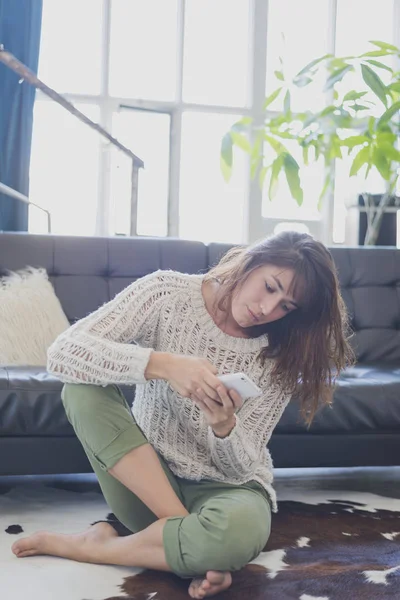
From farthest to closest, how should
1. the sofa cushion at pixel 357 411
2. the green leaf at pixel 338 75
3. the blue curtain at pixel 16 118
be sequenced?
Answer: the blue curtain at pixel 16 118, the green leaf at pixel 338 75, the sofa cushion at pixel 357 411

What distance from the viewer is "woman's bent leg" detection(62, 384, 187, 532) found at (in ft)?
4.73

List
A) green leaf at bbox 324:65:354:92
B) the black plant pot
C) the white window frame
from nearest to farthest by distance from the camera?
green leaf at bbox 324:65:354:92 < the black plant pot < the white window frame

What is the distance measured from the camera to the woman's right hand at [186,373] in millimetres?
1340

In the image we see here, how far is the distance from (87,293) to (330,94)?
13.5 feet

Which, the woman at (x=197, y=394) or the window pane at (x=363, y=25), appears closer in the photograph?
the woman at (x=197, y=394)

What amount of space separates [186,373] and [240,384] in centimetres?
11

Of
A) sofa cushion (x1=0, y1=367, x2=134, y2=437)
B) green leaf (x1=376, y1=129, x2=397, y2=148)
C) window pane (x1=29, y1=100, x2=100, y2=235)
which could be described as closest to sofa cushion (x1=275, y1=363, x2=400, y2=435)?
sofa cushion (x1=0, y1=367, x2=134, y2=437)

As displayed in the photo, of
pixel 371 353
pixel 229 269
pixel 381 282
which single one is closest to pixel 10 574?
pixel 229 269

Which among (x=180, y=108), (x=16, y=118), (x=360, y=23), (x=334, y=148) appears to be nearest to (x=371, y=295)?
(x=334, y=148)

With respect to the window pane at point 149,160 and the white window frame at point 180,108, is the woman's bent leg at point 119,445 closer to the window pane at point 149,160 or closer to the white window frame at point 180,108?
the white window frame at point 180,108

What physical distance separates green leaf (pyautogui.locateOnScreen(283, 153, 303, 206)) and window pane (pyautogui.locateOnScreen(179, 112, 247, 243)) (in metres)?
2.48

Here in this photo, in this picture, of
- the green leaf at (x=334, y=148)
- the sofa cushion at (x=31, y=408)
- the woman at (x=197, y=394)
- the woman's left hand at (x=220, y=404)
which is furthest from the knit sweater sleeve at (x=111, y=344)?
the green leaf at (x=334, y=148)

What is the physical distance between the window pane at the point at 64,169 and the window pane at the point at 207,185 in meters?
0.69

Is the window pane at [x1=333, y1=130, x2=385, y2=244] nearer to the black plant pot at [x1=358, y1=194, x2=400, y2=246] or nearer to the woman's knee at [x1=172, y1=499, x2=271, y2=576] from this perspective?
the black plant pot at [x1=358, y1=194, x2=400, y2=246]
